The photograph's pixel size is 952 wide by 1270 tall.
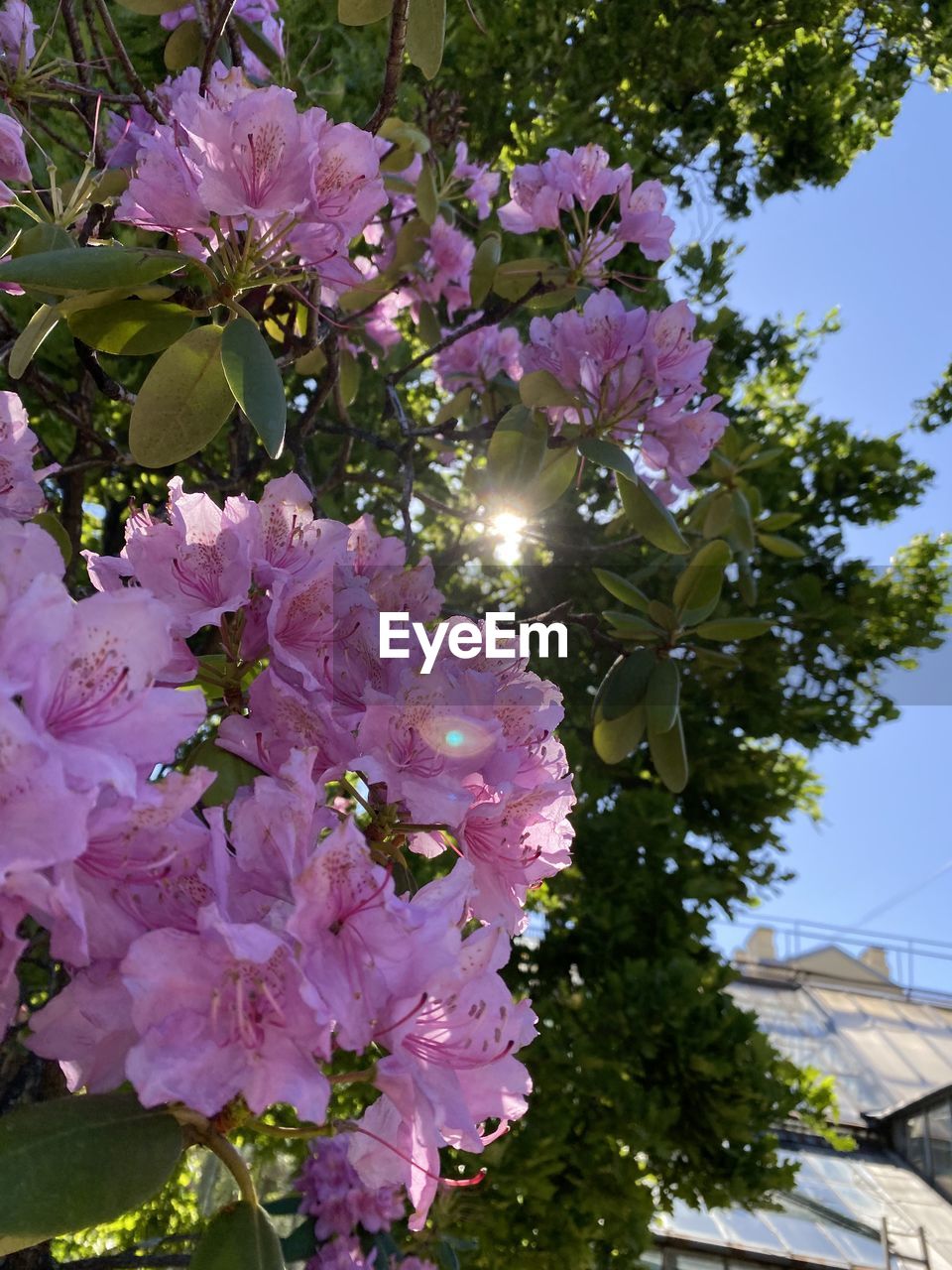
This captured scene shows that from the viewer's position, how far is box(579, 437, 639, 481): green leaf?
125 centimetres

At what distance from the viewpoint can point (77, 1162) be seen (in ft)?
1.59

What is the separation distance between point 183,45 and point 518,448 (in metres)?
0.85

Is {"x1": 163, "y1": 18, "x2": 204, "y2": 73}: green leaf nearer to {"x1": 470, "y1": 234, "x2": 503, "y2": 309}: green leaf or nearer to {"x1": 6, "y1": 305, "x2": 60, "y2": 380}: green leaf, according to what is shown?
{"x1": 470, "y1": 234, "x2": 503, "y2": 309}: green leaf

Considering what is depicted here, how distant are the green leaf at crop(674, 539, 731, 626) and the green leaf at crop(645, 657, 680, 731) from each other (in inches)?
3.4

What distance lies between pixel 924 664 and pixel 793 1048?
4.18 meters

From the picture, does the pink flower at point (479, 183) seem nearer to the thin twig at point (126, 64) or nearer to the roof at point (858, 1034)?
the thin twig at point (126, 64)

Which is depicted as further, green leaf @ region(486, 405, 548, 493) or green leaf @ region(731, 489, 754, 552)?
green leaf @ region(731, 489, 754, 552)

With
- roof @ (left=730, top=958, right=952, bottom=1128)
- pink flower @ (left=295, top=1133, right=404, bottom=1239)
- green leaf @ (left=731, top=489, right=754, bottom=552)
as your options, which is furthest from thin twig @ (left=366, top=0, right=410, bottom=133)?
roof @ (left=730, top=958, right=952, bottom=1128)

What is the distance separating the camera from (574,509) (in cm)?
346

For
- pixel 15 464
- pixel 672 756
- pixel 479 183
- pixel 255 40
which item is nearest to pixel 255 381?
pixel 15 464

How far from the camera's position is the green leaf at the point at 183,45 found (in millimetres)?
1513

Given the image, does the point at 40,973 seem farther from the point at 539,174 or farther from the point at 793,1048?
the point at 793,1048

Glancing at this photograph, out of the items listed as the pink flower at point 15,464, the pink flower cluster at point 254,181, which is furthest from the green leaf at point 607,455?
the pink flower at point 15,464

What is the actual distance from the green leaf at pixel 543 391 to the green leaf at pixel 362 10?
479mm
